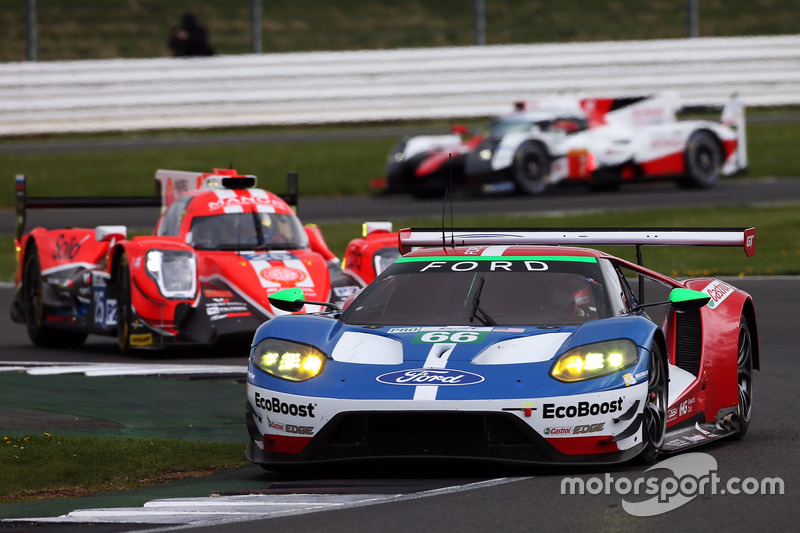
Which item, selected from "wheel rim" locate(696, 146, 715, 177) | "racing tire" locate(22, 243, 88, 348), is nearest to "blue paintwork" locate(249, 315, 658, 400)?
"racing tire" locate(22, 243, 88, 348)

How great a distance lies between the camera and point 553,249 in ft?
26.3

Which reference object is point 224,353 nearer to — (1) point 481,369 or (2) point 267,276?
(2) point 267,276

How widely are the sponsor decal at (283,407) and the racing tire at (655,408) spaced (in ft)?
4.70

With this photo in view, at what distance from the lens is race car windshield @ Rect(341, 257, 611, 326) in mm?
7426

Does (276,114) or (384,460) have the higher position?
(276,114)

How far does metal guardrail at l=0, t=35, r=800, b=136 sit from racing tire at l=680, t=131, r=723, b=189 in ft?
4.95

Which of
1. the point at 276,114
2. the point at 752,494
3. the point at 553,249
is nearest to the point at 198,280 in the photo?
the point at 553,249

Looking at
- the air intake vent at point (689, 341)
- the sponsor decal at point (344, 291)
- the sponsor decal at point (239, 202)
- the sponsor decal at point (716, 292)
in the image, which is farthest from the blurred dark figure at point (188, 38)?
the air intake vent at point (689, 341)

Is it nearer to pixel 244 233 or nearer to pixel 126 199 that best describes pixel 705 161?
pixel 126 199

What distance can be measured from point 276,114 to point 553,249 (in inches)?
861

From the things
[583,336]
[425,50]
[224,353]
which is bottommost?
[224,353]

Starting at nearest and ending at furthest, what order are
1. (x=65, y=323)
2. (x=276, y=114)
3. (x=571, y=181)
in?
(x=65, y=323)
(x=571, y=181)
(x=276, y=114)

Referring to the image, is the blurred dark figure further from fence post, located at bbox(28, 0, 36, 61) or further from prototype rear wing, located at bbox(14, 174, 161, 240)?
prototype rear wing, located at bbox(14, 174, 161, 240)

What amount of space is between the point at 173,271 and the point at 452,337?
5.71 metres
